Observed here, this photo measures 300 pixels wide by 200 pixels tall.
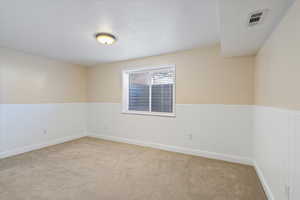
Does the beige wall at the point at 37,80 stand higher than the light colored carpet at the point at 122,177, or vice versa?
the beige wall at the point at 37,80

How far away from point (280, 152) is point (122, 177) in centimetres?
202

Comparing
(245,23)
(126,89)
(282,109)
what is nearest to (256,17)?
(245,23)

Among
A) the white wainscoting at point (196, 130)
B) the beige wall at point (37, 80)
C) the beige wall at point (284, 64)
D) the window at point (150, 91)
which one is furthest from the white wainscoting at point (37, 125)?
the beige wall at point (284, 64)

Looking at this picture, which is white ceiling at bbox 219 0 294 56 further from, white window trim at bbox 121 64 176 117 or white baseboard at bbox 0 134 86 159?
white baseboard at bbox 0 134 86 159

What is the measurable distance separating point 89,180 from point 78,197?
35 cm

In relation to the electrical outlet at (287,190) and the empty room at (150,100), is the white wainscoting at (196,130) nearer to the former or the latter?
the empty room at (150,100)

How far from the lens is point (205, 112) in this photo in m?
2.88

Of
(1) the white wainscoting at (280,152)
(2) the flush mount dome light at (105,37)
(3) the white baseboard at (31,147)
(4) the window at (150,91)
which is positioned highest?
(2) the flush mount dome light at (105,37)

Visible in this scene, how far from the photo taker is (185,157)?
9.39ft

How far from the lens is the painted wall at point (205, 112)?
8.44ft

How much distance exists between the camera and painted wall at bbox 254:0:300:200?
1139 mm

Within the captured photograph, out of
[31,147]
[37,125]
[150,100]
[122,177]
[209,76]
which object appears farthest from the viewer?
[150,100]

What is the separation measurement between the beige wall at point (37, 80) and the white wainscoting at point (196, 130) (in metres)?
1.45

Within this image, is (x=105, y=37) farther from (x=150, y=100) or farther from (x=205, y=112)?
(x=205, y=112)
